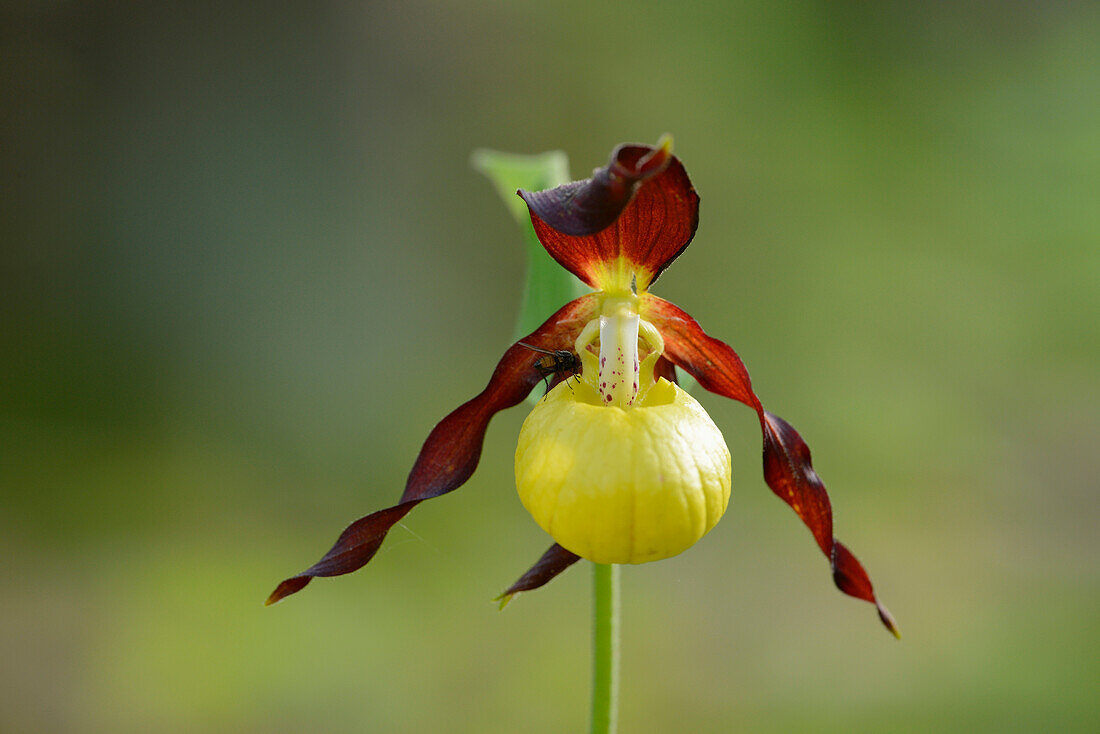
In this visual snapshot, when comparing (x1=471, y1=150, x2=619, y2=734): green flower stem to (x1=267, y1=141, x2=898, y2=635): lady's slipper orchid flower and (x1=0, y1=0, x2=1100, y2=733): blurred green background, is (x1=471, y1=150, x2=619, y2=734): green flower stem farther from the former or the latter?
(x1=0, y1=0, x2=1100, y2=733): blurred green background

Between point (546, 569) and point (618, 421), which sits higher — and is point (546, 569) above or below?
below

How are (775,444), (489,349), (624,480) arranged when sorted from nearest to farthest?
1. (624,480)
2. (775,444)
3. (489,349)

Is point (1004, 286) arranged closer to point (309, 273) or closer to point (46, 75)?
point (309, 273)

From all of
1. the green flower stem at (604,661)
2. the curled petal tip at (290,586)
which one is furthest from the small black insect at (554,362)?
the curled petal tip at (290,586)

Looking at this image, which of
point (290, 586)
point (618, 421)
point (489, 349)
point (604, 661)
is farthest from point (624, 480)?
point (489, 349)

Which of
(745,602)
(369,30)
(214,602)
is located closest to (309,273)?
(369,30)

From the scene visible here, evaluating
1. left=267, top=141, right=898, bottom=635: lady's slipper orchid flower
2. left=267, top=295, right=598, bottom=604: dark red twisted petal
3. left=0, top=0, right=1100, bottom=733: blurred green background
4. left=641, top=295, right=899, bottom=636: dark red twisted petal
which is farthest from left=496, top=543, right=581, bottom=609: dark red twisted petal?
left=0, top=0, right=1100, bottom=733: blurred green background

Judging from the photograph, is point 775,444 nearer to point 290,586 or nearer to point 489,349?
point 290,586
